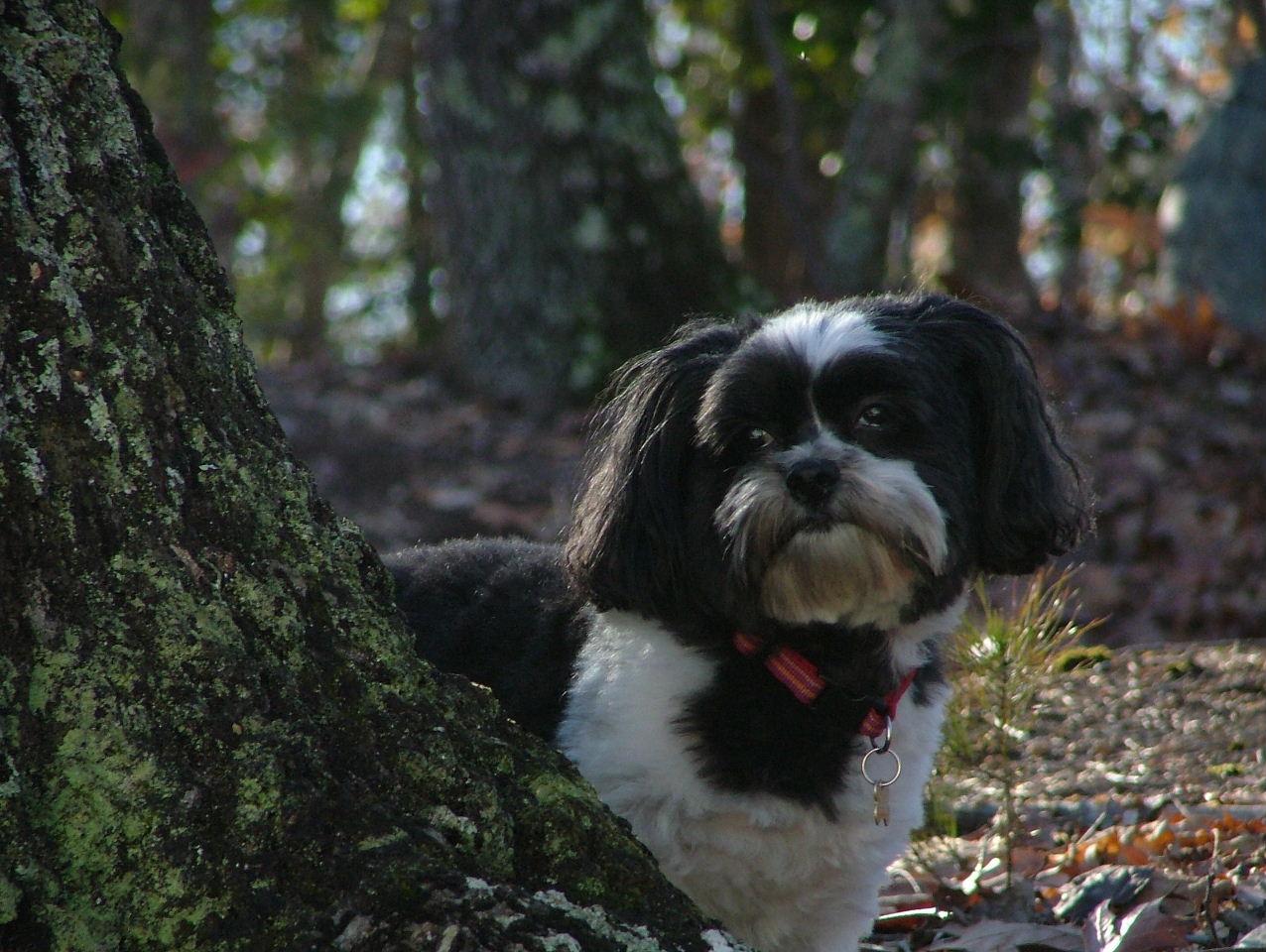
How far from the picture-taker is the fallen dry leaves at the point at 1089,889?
2.75m

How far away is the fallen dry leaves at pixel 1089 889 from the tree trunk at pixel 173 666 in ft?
3.40

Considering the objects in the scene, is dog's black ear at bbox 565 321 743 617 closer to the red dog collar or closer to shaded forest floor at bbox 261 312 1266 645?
the red dog collar

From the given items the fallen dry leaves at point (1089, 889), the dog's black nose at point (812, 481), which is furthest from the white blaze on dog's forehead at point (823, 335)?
the fallen dry leaves at point (1089, 889)

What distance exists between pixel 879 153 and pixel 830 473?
5.95 meters

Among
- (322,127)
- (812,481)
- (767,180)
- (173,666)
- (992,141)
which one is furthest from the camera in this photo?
(322,127)

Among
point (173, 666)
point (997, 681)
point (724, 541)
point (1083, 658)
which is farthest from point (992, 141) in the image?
point (173, 666)

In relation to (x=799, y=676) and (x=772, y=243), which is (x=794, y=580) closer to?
(x=799, y=676)

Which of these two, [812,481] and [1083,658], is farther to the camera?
[1083,658]

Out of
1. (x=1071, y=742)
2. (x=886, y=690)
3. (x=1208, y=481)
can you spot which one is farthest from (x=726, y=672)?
(x=1208, y=481)

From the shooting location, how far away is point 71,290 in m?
1.93

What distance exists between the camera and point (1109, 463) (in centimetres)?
725

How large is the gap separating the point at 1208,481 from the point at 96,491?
631 cm

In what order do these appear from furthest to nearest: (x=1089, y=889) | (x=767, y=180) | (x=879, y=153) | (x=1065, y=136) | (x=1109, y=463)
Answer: (x=767, y=180), (x=1065, y=136), (x=879, y=153), (x=1109, y=463), (x=1089, y=889)

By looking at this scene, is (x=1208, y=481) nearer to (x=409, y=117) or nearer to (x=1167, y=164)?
(x=1167, y=164)
